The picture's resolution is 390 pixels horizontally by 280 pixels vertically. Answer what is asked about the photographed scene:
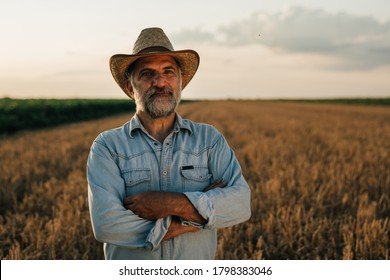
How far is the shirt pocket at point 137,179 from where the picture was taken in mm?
2254

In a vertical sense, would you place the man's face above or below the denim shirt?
above

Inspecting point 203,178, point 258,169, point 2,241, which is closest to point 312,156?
point 258,169

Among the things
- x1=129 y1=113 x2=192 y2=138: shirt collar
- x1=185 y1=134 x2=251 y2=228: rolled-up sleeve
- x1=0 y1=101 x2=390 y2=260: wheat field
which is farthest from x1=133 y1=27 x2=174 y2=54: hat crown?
x1=0 y1=101 x2=390 y2=260: wheat field

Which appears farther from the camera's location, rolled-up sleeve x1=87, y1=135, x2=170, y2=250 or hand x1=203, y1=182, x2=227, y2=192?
hand x1=203, y1=182, x2=227, y2=192

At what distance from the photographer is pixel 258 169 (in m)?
7.66

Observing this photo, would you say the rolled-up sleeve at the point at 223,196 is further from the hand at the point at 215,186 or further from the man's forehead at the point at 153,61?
the man's forehead at the point at 153,61

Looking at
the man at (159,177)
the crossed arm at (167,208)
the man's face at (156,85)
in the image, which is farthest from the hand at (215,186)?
the man's face at (156,85)

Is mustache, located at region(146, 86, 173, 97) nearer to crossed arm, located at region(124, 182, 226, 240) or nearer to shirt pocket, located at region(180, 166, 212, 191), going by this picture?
shirt pocket, located at region(180, 166, 212, 191)

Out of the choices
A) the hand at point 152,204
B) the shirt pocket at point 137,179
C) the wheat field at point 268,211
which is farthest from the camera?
the wheat field at point 268,211

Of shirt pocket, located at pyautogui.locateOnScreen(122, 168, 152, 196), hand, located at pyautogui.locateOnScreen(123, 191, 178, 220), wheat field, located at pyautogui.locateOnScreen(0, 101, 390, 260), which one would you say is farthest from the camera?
wheat field, located at pyautogui.locateOnScreen(0, 101, 390, 260)

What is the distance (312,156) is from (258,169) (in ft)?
8.22

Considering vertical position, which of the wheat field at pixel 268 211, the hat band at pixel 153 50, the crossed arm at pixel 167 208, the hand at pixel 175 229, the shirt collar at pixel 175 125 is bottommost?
the wheat field at pixel 268 211

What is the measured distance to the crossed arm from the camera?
2.09m
